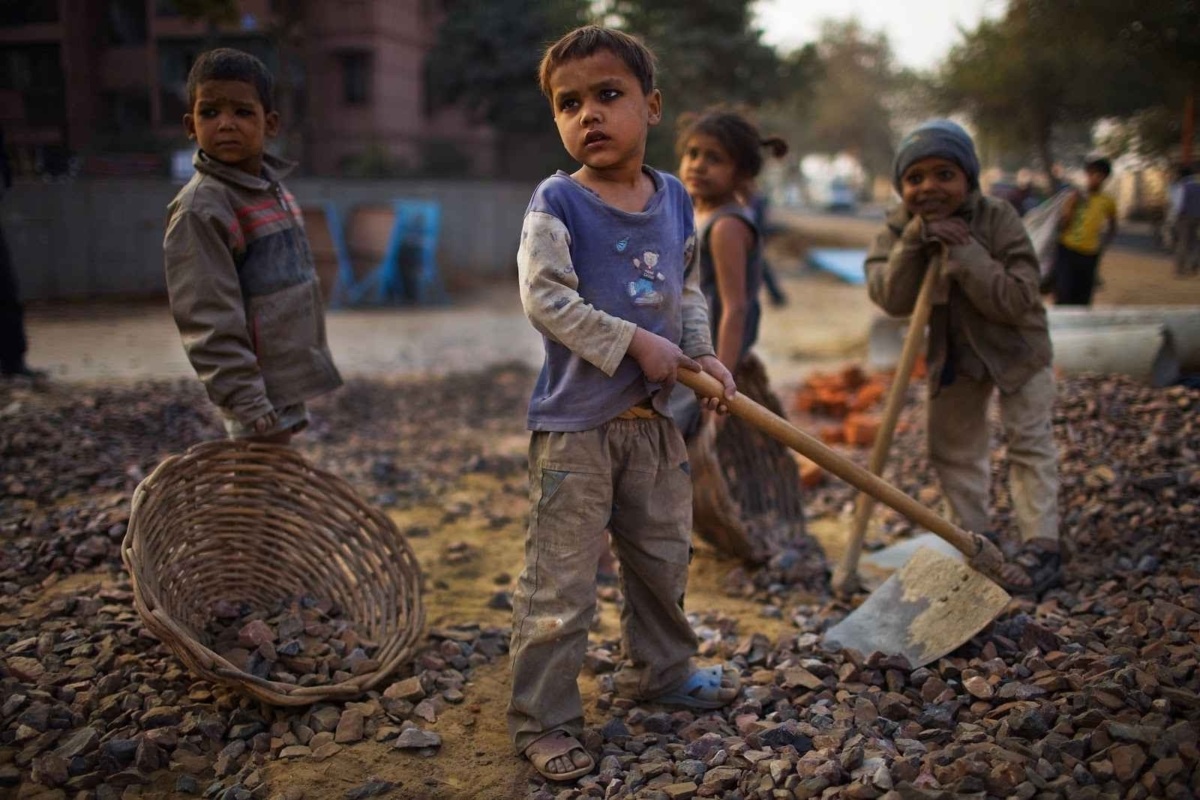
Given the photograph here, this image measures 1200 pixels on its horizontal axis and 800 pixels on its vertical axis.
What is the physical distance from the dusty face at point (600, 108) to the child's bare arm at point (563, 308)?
9.1 inches

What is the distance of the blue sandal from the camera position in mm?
2807

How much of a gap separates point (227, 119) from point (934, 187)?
95.5 inches

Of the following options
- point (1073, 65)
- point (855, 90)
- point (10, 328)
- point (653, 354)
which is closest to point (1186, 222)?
point (1073, 65)

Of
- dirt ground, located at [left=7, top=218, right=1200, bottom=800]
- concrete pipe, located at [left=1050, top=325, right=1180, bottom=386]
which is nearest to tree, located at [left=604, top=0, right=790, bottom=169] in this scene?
dirt ground, located at [left=7, top=218, right=1200, bottom=800]

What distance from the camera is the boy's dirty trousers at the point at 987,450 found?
3.55 meters

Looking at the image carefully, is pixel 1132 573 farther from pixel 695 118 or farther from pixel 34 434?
pixel 34 434

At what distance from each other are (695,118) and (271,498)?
7.65ft

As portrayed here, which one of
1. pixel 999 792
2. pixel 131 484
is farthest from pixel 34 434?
pixel 999 792

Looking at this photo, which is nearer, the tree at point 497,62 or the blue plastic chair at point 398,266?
the blue plastic chair at point 398,266

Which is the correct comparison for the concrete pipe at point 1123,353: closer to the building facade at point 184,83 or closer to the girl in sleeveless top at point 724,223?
the girl in sleeveless top at point 724,223

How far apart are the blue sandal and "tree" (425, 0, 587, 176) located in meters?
15.8

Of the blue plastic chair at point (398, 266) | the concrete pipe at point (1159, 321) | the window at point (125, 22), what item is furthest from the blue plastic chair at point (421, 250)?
the concrete pipe at point (1159, 321)

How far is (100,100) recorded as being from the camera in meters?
12.5

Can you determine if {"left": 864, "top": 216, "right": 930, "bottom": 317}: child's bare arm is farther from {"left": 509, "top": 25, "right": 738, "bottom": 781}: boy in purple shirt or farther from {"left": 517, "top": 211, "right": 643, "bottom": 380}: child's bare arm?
{"left": 517, "top": 211, "right": 643, "bottom": 380}: child's bare arm
